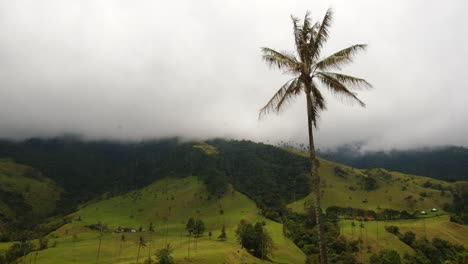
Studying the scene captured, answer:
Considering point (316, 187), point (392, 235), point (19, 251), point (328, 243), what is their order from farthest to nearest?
point (392, 235) → point (328, 243) → point (19, 251) → point (316, 187)

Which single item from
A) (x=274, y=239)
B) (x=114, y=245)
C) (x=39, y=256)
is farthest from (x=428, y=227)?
(x=39, y=256)

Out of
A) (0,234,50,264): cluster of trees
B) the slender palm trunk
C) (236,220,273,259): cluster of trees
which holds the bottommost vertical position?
(0,234,50,264): cluster of trees

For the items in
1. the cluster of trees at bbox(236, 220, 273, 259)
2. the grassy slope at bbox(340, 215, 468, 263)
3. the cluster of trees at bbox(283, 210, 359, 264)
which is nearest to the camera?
the cluster of trees at bbox(283, 210, 359, 264)

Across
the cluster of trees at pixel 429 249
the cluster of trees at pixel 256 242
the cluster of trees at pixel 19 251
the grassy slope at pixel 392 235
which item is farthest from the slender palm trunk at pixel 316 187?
the cluster of trees at pixel 429 249

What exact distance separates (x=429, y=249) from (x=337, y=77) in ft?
536

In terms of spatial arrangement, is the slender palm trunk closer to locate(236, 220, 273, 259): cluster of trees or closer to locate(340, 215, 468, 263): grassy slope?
locate(236, 220, 273, 259): cluster of trees

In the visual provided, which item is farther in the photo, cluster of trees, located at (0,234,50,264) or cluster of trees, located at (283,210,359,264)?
cluster of trees, located at (283,210,359,264)

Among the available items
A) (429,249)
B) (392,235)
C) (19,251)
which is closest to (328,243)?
(392,235)

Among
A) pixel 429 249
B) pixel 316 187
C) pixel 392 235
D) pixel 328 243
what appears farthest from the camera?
pixel 392 235

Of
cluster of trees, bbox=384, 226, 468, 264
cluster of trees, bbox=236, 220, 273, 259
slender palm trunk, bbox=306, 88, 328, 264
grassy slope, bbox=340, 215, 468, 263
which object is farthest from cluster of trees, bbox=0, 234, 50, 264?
slender palm trunk, bbox=306, 88, 328, 264

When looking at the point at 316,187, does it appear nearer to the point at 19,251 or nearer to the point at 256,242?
the point at 256,242

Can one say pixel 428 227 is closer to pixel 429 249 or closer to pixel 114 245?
pixel 429 249

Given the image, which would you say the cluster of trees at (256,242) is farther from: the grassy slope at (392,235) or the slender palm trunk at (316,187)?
the slender palm trunk at (316,187)

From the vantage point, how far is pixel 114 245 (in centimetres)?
16138
